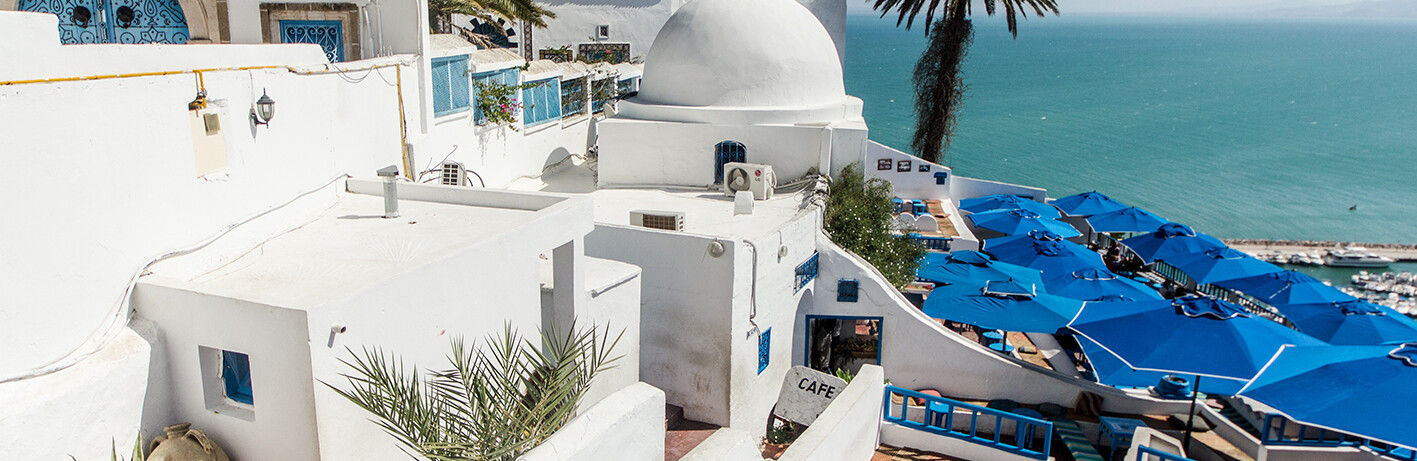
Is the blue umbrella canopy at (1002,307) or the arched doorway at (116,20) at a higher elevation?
the arched doorway at (116,20)

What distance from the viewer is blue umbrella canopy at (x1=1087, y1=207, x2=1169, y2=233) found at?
25.2 m

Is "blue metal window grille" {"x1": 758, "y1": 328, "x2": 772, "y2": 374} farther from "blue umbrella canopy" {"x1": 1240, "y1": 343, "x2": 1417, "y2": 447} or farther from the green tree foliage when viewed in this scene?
"blue umbrella canopy" {"x1": 1240, "y1": 343, "x2": 1417, "y2": 447}

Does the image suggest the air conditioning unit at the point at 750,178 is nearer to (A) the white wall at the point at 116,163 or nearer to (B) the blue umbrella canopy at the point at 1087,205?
(A) the white wall at the point at 116,163

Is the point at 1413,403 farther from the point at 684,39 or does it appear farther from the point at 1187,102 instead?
the point at 1187,102

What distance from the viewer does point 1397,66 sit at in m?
187

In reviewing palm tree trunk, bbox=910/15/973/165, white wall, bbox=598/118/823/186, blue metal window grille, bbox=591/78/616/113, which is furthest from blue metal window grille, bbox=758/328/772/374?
palm tree trunk, bbox=910/15/973/165

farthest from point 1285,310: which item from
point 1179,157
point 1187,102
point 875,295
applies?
point 1187,102

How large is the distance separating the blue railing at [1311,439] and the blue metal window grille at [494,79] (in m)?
12.9

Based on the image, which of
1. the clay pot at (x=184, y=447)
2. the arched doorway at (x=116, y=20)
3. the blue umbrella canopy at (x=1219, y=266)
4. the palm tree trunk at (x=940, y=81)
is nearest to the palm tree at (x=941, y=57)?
the palm tree trunk at (x=940, y=81)

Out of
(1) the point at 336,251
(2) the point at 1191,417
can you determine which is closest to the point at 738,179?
(2) the point at 1191,417

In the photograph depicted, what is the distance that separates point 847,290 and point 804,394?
245 centimetres

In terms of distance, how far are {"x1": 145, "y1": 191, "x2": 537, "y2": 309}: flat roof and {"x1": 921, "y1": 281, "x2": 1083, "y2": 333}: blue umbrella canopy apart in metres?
8.09

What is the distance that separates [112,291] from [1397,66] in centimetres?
23448

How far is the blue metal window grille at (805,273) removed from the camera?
14.3 meters
